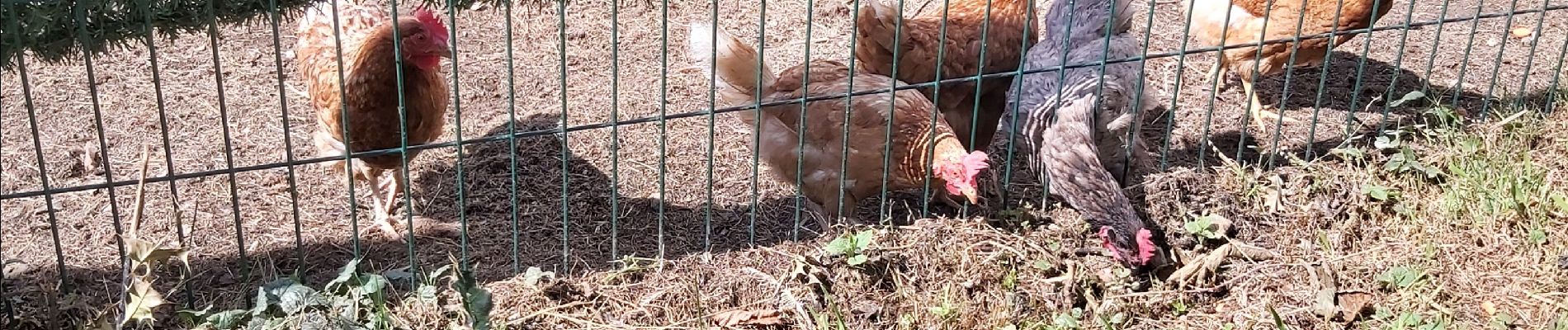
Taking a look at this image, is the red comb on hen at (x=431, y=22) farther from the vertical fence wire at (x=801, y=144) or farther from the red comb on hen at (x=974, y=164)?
the red comb on hen at (x=974, y=164)

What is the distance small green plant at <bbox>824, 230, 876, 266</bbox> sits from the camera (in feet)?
12.8

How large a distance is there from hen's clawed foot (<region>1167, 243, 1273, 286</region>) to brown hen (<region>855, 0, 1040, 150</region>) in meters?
1.08

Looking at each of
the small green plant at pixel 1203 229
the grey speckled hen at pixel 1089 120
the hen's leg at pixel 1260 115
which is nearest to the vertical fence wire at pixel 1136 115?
the grey speckled hen at pixel 1089 120

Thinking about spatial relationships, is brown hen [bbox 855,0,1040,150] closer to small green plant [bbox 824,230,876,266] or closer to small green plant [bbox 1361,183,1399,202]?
small green plant [bbox 824,230,876,266]

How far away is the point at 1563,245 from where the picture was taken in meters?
4.22

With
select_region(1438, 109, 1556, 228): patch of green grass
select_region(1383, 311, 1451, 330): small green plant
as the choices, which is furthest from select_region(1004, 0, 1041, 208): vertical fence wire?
select_region(1438, 109, 1556, 228): patch of green grass

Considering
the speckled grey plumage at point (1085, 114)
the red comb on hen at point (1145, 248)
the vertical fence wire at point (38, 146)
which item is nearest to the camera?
the vertical fence wire at point (38, 146)

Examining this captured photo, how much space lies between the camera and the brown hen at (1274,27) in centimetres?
524

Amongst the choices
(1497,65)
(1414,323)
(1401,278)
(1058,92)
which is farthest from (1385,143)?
(1058,92)

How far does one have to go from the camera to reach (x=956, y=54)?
196 inches

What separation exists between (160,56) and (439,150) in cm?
185

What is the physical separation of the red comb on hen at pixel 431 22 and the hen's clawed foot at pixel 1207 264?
110 inches

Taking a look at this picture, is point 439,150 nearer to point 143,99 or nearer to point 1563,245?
point 143,99

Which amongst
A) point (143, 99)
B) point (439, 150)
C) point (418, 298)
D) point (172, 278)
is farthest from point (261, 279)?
point (143, 99)
